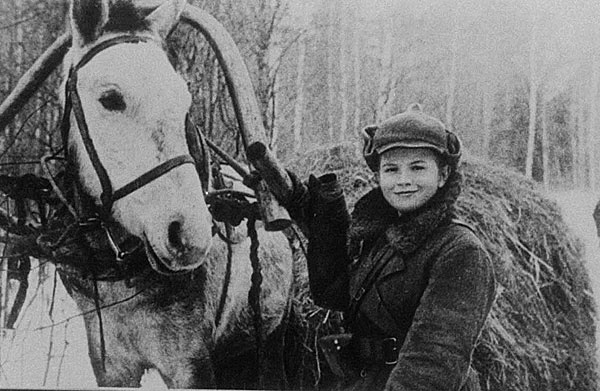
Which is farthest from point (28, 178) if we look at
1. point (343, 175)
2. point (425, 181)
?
point (425, 181)

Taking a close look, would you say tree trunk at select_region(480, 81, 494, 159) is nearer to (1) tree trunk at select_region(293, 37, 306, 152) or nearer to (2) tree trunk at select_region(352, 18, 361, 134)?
(2) tree trunk at select_region(352, 18, 361, 134)

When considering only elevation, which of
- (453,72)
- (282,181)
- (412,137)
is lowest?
(282,181)

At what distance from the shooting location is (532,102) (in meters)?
2.47

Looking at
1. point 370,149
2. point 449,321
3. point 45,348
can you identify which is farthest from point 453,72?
point 45,348

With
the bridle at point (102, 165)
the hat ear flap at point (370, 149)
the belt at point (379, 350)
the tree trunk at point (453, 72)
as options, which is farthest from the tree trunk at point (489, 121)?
the bridle at point (102, 165)

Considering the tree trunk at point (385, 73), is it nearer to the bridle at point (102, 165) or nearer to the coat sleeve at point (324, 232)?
the coat sleeve at point (324, 232)

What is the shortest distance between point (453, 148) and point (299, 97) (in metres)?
0.54

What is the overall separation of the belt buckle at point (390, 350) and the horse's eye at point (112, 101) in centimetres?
107

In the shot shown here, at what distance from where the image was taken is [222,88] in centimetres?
249

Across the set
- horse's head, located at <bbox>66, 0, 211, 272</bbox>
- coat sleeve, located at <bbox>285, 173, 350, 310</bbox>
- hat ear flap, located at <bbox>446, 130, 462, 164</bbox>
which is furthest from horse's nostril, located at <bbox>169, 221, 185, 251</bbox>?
hat ear flap, located at <bbox>446, 130, 462, 164</bbox>

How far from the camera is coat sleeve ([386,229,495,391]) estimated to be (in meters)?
2.05

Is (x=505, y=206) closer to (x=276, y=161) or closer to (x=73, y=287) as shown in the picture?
(x=276, y=161)

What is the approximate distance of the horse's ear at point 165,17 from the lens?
240 centimetres

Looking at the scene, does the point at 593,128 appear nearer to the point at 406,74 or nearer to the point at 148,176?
the point at 406,74
